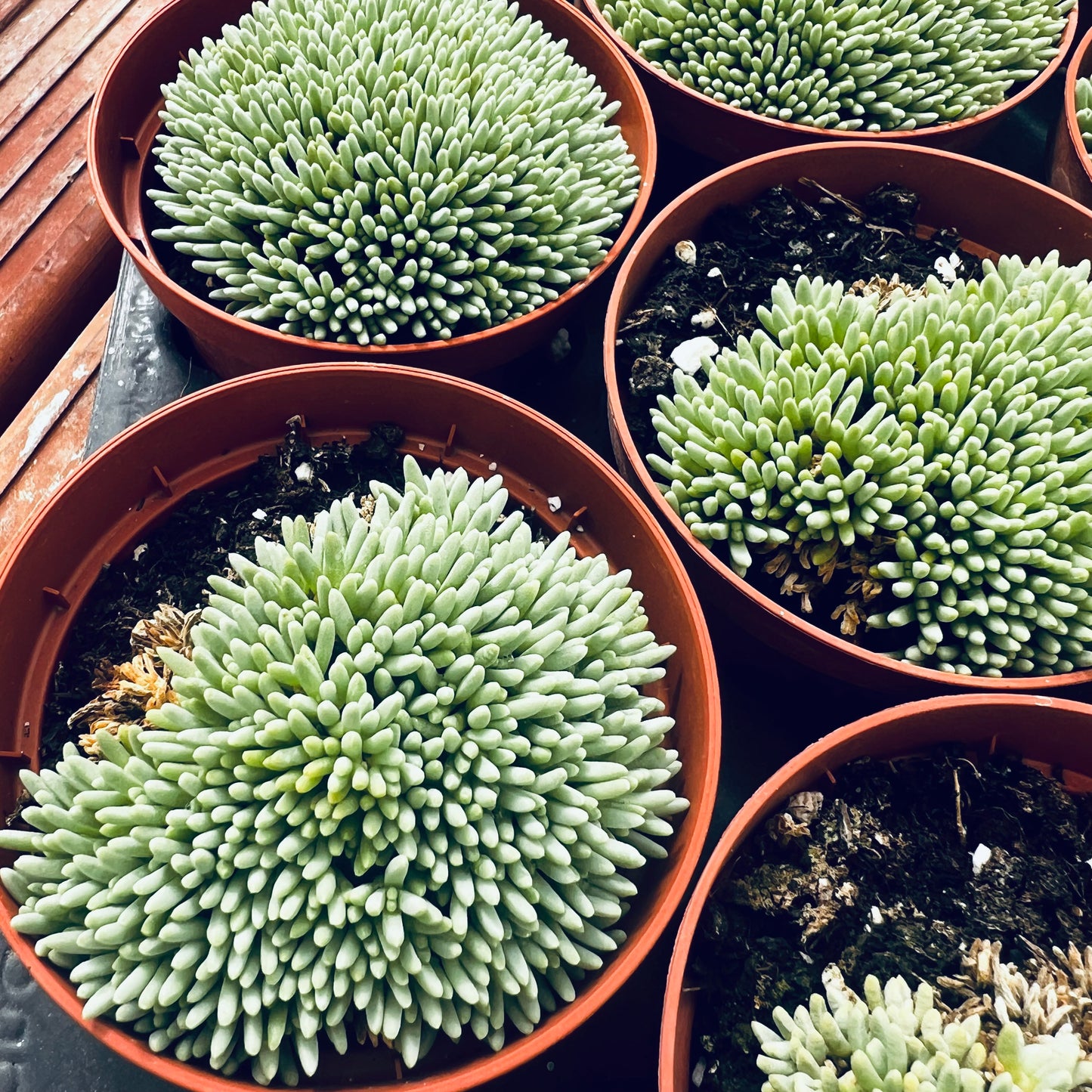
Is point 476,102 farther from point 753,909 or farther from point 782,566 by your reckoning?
point 753,909

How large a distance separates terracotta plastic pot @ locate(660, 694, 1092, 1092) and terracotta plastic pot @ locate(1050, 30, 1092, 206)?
2.42ft

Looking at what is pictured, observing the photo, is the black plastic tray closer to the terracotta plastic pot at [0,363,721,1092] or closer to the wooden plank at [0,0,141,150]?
the terracotta plastic pot at [0,363,721,1092]

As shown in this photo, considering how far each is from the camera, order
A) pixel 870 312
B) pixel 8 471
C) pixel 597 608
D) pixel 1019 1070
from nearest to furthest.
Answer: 1. pixel 1019 1070
2. pixel 597 608
3. pixel 870 312
4. pixel 8 471

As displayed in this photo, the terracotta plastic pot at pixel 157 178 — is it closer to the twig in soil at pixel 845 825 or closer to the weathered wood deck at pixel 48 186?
the weathered wood deck at pixel 48 186

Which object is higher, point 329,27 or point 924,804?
point 329,27

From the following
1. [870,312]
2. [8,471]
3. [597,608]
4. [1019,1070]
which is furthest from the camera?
[8,471]

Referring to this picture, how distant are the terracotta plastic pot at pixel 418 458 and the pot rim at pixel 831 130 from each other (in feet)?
1.82

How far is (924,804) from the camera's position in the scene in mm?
786

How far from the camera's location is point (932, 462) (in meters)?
0.81

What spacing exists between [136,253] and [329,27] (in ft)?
1.07

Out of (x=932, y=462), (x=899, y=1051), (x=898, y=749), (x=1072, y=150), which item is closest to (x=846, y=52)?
(x=1072, y=150)

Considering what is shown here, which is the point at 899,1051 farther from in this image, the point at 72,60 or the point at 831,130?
the point at 72,60

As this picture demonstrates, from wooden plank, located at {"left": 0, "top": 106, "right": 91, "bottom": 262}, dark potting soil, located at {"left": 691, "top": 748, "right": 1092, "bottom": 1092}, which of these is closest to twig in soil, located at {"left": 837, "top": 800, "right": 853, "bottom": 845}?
dark potting soil, located at {"left": 691, "top": 748, "right": 1092, "bottom": 1092}

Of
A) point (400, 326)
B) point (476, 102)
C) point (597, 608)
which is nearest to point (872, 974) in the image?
point (597, 608)
